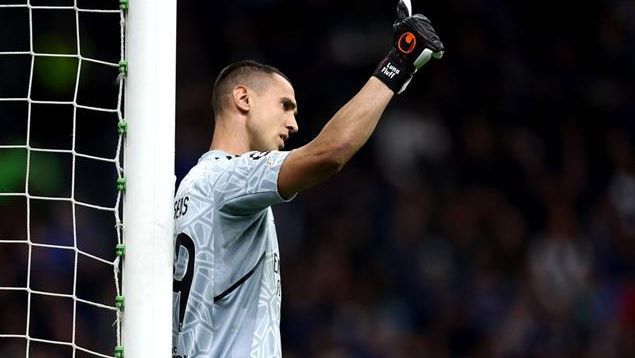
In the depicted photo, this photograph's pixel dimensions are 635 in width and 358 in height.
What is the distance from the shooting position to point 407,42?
4668 mm

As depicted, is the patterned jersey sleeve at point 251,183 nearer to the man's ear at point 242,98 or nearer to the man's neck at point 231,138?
the man's neck at point 231,138

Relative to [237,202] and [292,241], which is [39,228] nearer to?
[292,241]

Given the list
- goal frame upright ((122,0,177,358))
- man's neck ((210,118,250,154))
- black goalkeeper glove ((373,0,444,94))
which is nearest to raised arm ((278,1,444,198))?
black goalkeeper glove ((373,0,444,94))

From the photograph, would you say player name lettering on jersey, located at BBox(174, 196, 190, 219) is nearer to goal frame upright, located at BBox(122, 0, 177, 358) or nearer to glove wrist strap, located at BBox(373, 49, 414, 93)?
goal frame upright, located at BBox(122, 0, 177, 358)

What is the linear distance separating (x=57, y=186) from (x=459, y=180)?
3628 millimetres

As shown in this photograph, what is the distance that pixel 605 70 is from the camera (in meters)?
12.9

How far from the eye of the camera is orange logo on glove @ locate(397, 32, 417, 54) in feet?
15.3

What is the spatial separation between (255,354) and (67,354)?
203 inches

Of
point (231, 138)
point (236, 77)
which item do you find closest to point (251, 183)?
point (231, 138)

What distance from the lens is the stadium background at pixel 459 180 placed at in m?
11.1

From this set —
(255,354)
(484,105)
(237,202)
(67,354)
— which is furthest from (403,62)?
(484,105)

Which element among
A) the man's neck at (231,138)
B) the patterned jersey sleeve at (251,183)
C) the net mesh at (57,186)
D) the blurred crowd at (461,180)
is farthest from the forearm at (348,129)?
the blurred crowd at (461,180)

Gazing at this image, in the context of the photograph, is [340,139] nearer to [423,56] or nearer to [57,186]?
[423,56]

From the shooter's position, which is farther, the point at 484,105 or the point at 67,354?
the point at 484,105
